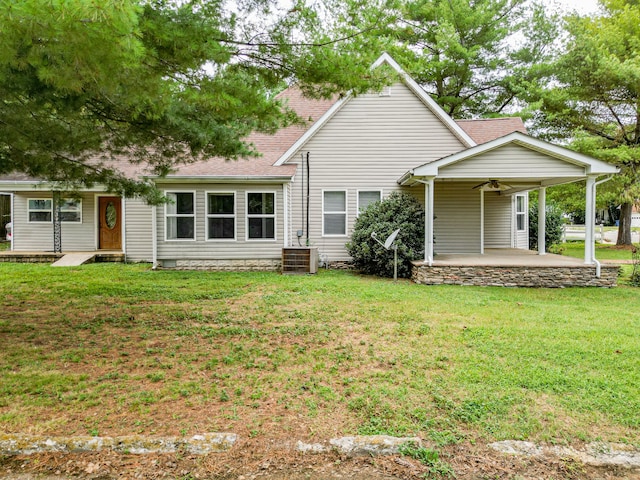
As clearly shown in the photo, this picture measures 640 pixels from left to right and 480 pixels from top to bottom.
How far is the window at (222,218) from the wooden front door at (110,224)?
14.9ft

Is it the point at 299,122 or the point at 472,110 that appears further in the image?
the point at 472,110

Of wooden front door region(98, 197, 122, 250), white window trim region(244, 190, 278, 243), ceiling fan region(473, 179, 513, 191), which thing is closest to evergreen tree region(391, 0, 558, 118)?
ceiling fan region(473, 179, 513, 191)

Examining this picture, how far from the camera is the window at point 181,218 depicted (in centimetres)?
1193

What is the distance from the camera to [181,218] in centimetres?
1197

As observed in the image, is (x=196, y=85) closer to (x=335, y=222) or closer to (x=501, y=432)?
(x=501, y=432)

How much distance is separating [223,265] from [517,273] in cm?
813

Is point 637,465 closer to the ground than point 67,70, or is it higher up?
closer to the ground

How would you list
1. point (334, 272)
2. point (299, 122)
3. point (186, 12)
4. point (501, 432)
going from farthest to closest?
point (334, 272) < point (299, 122) < point (186, 12) < point (501, 432)

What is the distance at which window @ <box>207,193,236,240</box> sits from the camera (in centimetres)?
1201

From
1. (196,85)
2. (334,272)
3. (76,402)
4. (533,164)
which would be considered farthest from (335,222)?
(76,402)

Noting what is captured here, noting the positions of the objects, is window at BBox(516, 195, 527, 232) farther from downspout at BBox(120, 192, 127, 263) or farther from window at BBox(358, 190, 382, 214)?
downspout at BBox(120, 192, 127, 263)

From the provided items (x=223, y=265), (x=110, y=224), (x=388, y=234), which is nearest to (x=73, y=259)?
(x=110, y=224)

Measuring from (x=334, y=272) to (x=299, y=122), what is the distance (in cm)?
597

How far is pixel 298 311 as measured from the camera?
664 centimetres
